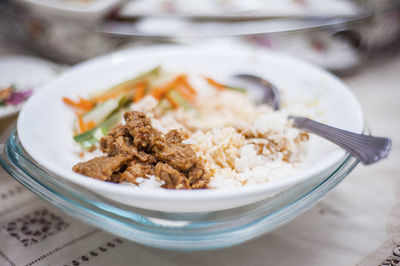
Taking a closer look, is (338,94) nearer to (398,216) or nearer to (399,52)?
(398,216)

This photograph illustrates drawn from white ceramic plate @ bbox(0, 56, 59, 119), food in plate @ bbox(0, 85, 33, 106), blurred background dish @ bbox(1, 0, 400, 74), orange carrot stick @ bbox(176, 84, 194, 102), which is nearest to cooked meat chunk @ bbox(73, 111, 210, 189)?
orange carrot stick @ bbox(176, 84, 194, 102)

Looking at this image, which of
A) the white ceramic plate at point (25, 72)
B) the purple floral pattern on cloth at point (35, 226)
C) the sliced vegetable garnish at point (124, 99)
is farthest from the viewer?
the white ceramic plate at point (25, 72)

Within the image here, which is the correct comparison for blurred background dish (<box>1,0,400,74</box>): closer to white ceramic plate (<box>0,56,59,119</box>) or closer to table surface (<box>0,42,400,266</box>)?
white ceramic plate (<box>0,56,59,119</box>)

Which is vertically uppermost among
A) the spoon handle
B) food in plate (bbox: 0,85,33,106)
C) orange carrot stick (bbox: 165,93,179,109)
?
the spoon handle

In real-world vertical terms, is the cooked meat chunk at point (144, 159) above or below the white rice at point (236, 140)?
below

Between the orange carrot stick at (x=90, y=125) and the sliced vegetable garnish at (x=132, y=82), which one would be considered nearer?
the orange carrot stick at (x=90, y=125)

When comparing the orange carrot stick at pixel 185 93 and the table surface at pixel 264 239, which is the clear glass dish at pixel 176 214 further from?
the orange carrot stick at pixel 185 93

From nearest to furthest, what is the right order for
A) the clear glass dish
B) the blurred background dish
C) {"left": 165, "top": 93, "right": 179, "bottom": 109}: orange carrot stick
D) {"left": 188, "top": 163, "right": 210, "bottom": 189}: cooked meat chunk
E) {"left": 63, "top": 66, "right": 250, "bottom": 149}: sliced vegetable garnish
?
the clear glass dish
{"left": 188, "top": 163, "right": 210, "bottom": 189}: cooked meat chunk
{"left": 63, "top": 66, "right": 250, "bottom": 149}: sliced vegetable garnish
{"left": 165, "top": 93, "right": 179, "bottom": 109}: orange carrot stick
the blurred background dish

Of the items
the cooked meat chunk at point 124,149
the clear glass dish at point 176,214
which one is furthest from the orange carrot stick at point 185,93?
the clear glass dish at point 176,214
